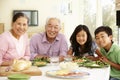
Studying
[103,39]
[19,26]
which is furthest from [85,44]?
[19,26]

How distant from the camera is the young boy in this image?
2269 mm

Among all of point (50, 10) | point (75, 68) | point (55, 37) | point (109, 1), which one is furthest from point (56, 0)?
point (75, 68)

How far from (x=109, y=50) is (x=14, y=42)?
899 mm

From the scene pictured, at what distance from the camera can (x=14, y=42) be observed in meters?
2.04

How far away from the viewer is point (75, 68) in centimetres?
167

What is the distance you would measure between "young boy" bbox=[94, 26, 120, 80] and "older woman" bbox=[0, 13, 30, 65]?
28.0 inches

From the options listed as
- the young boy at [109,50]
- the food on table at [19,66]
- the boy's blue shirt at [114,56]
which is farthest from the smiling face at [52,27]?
the food on table at [19,66]

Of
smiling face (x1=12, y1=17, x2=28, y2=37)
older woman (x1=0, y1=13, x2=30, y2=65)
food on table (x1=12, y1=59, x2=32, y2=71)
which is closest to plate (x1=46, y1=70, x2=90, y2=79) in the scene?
food on table (x1=12, y1=59, x2=32, y2=71)

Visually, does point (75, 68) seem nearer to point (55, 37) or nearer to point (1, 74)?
point (1, 74)

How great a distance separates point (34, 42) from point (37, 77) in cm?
135

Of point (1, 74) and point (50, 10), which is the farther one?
point (50, 10)

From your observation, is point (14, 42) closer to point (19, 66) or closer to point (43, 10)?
point (19, 66)

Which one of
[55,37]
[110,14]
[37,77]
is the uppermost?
[110,14]

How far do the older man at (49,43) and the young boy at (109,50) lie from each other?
49 cm
